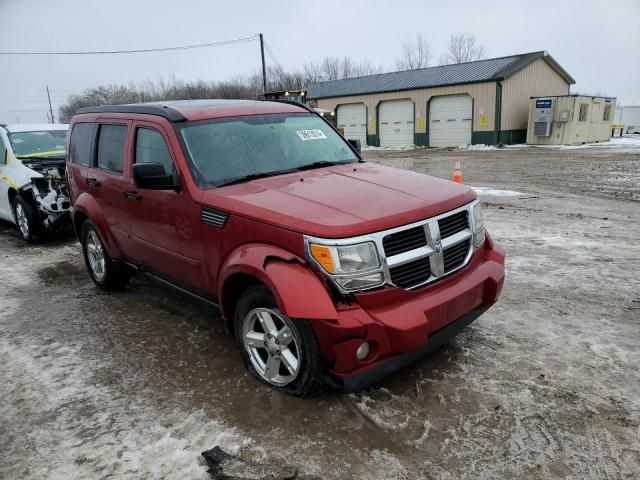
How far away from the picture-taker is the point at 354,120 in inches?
1305

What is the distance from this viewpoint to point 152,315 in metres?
4.86

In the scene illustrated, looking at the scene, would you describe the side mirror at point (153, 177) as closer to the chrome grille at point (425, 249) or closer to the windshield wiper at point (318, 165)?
the windshield wiper at point (318, 165)

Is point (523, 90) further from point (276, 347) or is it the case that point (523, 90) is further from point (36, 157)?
point (276, 347)

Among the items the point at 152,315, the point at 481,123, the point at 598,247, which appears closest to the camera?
the point at 152,315

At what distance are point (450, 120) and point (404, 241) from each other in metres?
27.3

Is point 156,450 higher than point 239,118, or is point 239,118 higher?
point 239,118

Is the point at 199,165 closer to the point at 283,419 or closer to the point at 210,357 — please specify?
the point at 210,357

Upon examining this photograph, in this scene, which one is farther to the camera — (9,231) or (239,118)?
(9,231)

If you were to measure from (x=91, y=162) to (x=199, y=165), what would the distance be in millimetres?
2049

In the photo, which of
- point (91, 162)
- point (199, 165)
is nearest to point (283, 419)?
point (199, 165)

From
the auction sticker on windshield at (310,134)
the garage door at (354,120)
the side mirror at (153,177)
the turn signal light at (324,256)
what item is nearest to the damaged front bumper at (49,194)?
the side mirror at (153,177)

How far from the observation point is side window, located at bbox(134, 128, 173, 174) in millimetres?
3986

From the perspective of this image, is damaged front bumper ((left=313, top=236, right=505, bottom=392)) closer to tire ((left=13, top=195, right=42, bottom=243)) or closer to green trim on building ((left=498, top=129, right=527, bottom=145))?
tire ((left=13, top=195, right=42, bottom=243))

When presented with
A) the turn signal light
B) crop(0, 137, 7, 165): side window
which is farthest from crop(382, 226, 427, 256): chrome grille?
crop(0, 137, 7, 165): side window
